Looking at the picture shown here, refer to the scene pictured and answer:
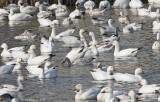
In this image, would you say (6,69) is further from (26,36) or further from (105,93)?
(26,36)

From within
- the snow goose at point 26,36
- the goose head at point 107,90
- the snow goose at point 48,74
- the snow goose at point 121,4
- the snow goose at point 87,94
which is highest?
the goose head at point 107,90

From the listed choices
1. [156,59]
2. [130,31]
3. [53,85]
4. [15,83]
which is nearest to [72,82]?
[53,85]

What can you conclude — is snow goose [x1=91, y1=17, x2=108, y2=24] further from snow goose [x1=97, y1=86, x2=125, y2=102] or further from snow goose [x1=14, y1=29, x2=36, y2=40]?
snow goose [x1=97, y1=86, x2=125, y2=102]

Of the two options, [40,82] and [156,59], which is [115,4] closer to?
[156,59]

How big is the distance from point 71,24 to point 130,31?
3.94 meters

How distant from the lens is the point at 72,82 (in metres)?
14.3

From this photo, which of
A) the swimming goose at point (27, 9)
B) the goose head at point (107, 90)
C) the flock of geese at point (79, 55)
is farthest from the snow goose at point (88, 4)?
the goose head at point (107, 90)

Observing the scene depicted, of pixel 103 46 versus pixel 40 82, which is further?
pixel 103 46

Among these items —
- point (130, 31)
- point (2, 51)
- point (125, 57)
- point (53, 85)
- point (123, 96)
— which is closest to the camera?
point (123, 96)

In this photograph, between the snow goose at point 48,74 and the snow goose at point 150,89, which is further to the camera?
the snow goose at point 48,74

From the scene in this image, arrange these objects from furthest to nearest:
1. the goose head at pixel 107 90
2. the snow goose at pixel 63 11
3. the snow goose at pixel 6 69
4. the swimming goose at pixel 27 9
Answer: the swimming goose at pixel 27 9 → the snow goose at pixel 63 11 → the snow goose at pixel 6 69 → the goose head at pixel 107 90

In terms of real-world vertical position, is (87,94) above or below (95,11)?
above

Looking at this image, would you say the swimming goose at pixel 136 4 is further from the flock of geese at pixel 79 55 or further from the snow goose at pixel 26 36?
the snow goose at pixel 26 36

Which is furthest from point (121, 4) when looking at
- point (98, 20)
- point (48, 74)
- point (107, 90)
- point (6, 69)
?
point (107, 90)
